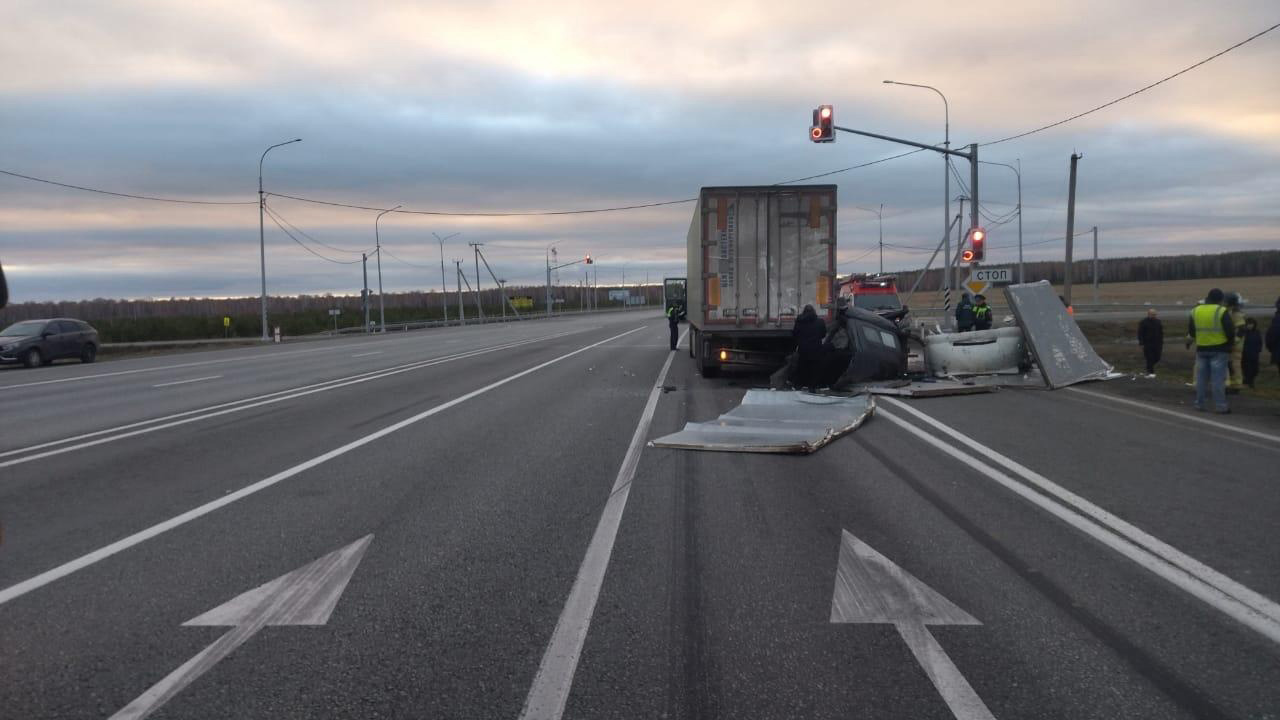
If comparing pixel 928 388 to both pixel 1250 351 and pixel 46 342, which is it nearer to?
pixel 1250 351

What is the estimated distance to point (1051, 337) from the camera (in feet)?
57.9

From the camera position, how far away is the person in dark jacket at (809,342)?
638 inches

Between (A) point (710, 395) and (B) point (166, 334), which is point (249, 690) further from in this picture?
(B) point (166, 334)

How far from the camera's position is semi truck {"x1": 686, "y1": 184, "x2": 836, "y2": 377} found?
1823 centimetres

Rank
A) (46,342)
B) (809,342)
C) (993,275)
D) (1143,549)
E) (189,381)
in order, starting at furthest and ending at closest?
(46,342), (993,275), (189,381), (809,342), (1143,549)

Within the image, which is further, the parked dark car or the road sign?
the parked dark car

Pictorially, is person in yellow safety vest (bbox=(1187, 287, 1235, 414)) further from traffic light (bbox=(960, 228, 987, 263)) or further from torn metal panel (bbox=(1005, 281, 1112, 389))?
traffic light (bbox=(960, 228, 987, 263))

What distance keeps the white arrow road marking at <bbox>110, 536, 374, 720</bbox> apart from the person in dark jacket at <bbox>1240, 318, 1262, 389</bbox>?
16.7 m

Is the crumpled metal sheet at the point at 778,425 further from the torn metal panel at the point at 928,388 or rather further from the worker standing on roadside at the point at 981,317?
the worker standing on roadside at the point at 981,317

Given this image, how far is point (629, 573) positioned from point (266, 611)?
2.06 meters

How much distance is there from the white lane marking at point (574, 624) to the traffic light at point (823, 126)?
17.5 metres

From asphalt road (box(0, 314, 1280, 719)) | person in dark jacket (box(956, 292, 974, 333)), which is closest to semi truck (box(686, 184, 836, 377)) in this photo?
person in dark jacket (box(956, 292, 974, 333))

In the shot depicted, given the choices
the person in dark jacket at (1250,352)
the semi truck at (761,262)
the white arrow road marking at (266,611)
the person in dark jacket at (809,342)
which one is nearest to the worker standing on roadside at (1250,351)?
the person in dark jacket at (1250,352)

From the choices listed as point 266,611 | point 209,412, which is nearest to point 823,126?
point 209,412
